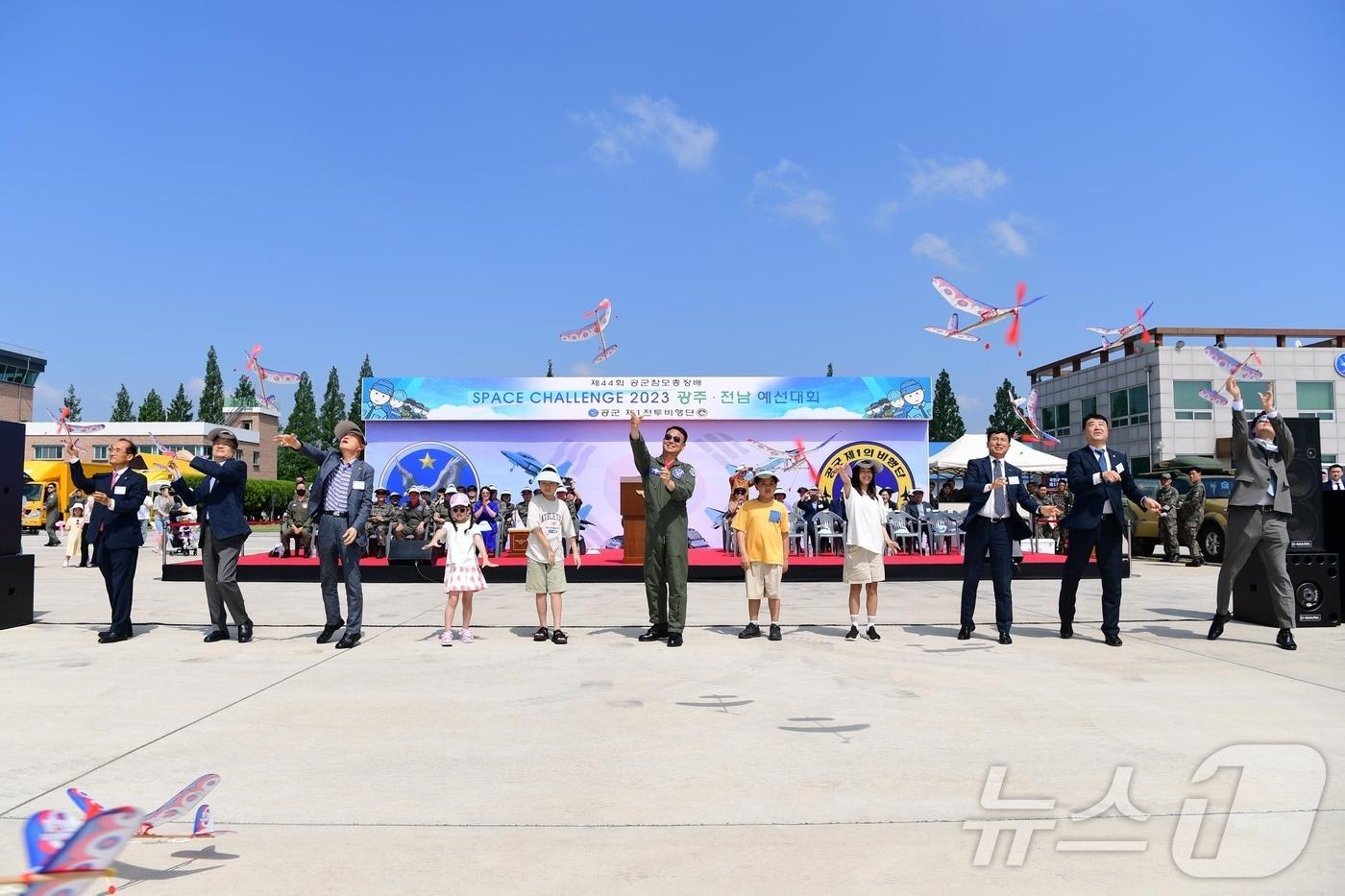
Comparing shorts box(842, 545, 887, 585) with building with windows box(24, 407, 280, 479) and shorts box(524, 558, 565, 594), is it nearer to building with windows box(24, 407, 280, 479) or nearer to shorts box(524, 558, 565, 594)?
shorts box(524, 558, 565, 594)

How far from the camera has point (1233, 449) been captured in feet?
26.7

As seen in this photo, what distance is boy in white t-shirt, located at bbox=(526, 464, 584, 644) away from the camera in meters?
8.10

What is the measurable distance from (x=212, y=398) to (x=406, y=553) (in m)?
74.1

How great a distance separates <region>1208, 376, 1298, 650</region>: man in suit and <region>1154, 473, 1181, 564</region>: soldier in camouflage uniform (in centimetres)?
968

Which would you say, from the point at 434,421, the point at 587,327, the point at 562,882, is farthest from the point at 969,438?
the point at 562,882

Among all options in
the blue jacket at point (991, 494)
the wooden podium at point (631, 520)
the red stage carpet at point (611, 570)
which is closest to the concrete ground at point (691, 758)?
the blue jacket at point (991, 494)

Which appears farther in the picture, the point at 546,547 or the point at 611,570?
the point at 611,570

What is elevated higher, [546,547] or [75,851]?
[546,547]

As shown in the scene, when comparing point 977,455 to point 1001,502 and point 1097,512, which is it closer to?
point 1097,512

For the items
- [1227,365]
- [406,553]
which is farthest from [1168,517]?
[1227,365]

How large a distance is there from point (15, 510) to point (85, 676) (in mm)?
3954

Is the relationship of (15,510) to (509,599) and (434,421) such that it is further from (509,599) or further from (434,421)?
(434,421)

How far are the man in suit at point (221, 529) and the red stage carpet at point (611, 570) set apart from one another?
19.9 feet

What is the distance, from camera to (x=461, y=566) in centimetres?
822
